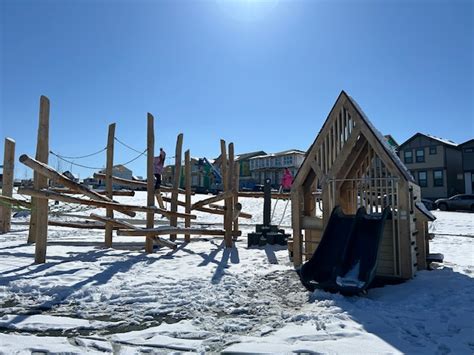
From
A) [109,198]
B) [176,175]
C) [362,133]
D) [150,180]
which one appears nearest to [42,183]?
[150,180]

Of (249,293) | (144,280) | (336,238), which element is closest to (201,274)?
(144,280)

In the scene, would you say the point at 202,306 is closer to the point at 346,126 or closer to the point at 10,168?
the point at 346,126

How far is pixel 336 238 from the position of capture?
6586 millimetres

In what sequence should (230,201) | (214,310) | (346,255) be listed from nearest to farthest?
(214,310) < (346,255) < (230,201)

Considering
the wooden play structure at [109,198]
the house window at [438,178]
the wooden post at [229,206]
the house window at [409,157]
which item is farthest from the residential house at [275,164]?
the wooden play structure at [109,198]

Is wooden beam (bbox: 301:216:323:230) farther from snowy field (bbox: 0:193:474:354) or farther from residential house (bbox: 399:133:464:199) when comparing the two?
residential house (bbox: 399:133:464:199)

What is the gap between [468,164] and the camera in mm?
37188

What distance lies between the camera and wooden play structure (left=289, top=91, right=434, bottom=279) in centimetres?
643

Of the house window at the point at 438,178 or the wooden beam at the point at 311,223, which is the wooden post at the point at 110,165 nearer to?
the wooden beam at the point at 311,223

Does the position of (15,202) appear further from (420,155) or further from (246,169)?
(246,169)

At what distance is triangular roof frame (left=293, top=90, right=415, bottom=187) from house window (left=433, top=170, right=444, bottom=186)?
3742cm

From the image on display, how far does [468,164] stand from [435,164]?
320cm

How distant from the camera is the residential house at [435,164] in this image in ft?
128

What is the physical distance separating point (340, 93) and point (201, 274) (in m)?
4.72
